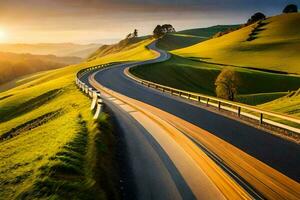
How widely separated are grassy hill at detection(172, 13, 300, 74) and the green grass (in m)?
12.2

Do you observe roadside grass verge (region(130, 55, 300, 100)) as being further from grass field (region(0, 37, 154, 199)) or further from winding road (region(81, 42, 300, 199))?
grass field (region(0, 37, 154, 199))

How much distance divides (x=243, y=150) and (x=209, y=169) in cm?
234

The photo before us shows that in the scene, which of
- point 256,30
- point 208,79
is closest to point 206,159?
point 208,79

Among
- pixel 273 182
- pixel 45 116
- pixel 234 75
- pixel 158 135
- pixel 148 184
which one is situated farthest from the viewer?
pixel 234 75

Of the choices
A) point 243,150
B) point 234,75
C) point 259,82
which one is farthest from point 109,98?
point 259,82

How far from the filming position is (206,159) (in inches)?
611

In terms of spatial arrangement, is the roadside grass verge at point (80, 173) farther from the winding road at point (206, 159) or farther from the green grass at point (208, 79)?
the green grass at point (208, 79)

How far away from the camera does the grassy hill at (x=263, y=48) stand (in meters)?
113

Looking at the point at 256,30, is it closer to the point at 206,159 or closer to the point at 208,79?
the point at 208,79

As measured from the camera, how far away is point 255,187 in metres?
12.3

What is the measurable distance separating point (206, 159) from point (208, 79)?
74.6 meters

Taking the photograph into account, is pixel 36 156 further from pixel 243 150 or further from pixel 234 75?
pixel 234 75

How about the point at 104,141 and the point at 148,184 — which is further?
the point at 104,141

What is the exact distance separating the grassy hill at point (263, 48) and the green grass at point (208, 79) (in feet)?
39.9
